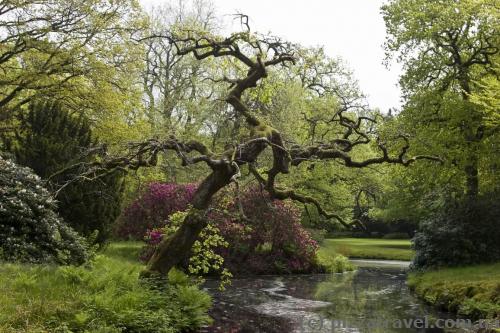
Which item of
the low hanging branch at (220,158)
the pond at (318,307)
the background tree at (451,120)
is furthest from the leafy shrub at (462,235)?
the low hanging branch at (220,158)

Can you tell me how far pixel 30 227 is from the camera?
40.9 feet

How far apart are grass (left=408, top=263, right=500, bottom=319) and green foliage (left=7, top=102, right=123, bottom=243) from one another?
10980 millimetres

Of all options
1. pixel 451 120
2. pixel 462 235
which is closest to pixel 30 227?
pixel 462 235

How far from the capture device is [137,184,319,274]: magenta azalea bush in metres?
23.1

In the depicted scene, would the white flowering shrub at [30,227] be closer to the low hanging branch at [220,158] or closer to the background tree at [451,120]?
the low hanging branch at [220,158]

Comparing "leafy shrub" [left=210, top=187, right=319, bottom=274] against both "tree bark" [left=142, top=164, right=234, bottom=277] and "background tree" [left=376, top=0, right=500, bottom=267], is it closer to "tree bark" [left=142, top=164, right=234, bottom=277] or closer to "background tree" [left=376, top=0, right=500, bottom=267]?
"background tree" [left=376, top=0, right=500, bottom=267]

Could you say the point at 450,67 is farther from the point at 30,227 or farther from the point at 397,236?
the point at 397,236

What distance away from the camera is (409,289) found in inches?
776

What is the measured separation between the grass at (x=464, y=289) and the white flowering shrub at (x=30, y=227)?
33.0ft

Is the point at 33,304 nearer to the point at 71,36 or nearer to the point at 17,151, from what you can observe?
the point at 17,151

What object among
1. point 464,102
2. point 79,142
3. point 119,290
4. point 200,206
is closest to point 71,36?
point 79,142

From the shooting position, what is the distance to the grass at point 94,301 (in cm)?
795

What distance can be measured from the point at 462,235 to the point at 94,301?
14380 mm

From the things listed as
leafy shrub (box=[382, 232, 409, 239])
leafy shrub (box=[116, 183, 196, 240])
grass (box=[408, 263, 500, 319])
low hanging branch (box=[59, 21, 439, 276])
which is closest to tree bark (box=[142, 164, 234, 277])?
low hanging branch (box=[59, 21, 439, 276])
